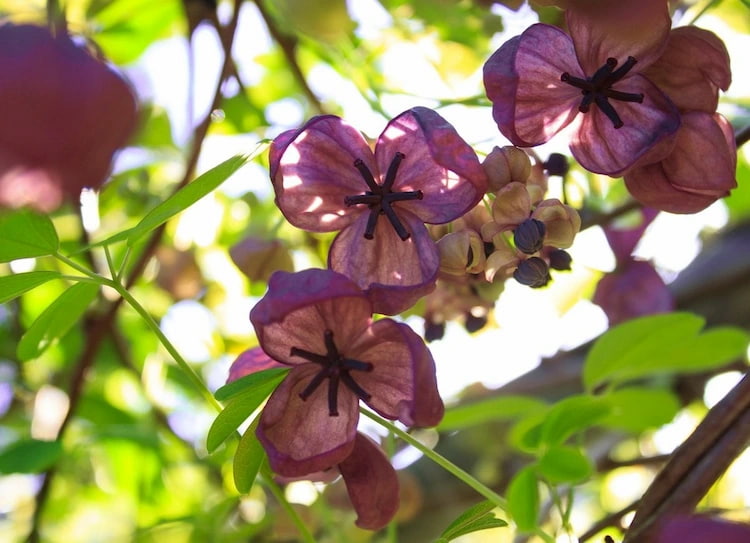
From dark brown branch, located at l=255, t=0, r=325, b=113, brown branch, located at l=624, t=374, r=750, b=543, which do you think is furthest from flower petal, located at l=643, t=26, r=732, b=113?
dark brown branch, located at l=255, t=0, r=325, b=113

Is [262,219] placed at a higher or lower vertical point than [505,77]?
higher

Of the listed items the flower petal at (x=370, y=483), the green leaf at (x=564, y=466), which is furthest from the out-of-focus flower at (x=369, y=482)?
Answer: the green leaf at (x=564, y=466)

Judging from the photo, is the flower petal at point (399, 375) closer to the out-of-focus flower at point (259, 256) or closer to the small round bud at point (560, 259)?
the small round bud at point (560, 259)

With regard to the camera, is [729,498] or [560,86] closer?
[560,86]

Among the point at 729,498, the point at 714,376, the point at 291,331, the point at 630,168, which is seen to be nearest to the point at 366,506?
the point at 291,331

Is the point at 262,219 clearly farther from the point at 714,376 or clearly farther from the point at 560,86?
the point at 714,376

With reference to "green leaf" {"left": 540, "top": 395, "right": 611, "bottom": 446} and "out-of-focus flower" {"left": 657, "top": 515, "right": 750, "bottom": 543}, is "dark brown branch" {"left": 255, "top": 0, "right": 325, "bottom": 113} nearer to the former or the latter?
"green leaf" {"left": 540, "top": 395, "right": 611, "bottom": 446}
